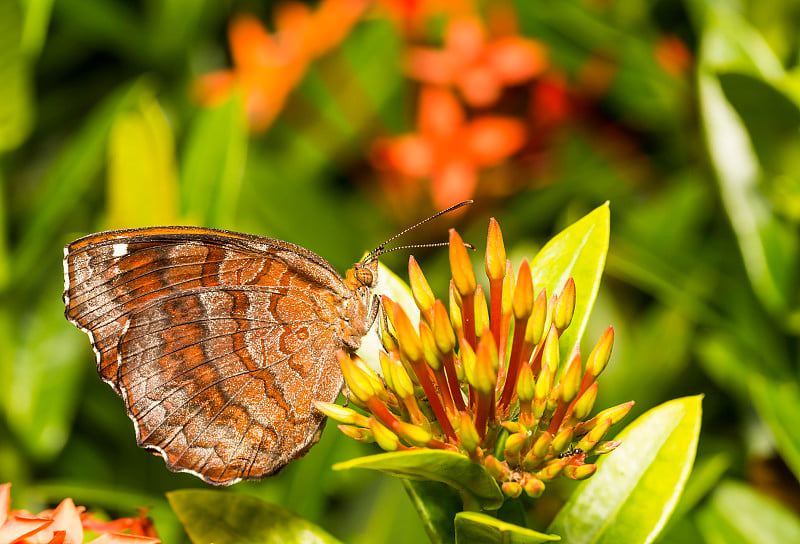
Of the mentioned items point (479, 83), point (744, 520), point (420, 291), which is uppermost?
point (479, 83)

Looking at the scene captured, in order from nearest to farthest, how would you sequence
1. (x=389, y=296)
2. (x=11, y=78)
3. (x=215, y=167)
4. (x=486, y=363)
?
1. (x=486, y=363)
2. (x=389, y=296)
3. (x=11, y=78)
4. (x=215, y=167)

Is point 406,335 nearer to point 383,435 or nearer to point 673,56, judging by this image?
point 383,435

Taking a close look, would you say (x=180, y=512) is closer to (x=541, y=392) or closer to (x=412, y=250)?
(x=541, y=392)

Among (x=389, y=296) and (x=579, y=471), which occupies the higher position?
(x=389, y=296)

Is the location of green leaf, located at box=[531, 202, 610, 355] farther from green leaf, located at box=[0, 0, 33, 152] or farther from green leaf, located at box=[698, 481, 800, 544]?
green leaf, located at box=[0, 0, 33, 152]

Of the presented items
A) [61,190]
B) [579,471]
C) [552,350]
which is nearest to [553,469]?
[579,471]

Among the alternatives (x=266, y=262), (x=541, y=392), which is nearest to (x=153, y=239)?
(x=266, y=262)

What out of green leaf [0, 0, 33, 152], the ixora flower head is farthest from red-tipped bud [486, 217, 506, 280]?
green leaf [0, 0, 33, 152]
